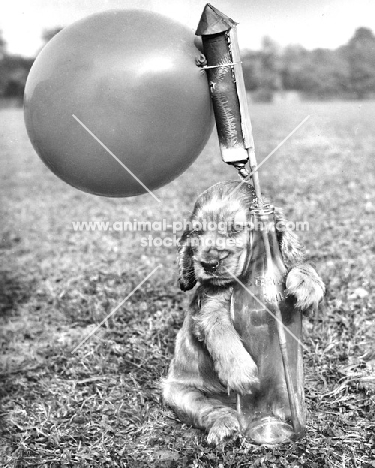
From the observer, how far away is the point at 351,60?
15742 mm

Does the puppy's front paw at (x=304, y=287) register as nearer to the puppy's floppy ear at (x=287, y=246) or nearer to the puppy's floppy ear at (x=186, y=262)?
the puppy's floppy ear at (x=287, y=246)

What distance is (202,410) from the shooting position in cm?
348

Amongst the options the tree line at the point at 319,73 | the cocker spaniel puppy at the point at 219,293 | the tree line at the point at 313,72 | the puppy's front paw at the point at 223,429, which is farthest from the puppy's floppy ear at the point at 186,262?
the tree line at the point at 319,73

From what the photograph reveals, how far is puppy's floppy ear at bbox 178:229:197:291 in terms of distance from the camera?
3.49m

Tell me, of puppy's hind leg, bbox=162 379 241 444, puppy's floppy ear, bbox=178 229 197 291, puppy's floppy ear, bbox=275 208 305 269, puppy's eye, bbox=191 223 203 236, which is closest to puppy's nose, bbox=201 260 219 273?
puppy's eye, bbox=191 223 203 236

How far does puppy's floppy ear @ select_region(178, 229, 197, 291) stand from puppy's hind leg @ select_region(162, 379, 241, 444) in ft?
1.79

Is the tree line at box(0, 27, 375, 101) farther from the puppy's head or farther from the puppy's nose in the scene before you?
the puppy's nose

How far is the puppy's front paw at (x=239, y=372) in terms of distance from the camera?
325 centimetres

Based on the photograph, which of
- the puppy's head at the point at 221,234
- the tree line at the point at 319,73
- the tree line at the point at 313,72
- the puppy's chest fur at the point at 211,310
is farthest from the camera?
the tree line at the point at 319,73

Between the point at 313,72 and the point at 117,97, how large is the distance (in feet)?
47.8

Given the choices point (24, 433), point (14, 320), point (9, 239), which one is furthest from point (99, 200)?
point (24, 433)

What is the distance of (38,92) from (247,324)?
4.89 ft

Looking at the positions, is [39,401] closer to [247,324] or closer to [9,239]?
[247,324]

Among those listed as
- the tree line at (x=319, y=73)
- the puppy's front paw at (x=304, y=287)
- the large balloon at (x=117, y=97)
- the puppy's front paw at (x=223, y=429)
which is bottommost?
the tree line at (x=319, y=73)
